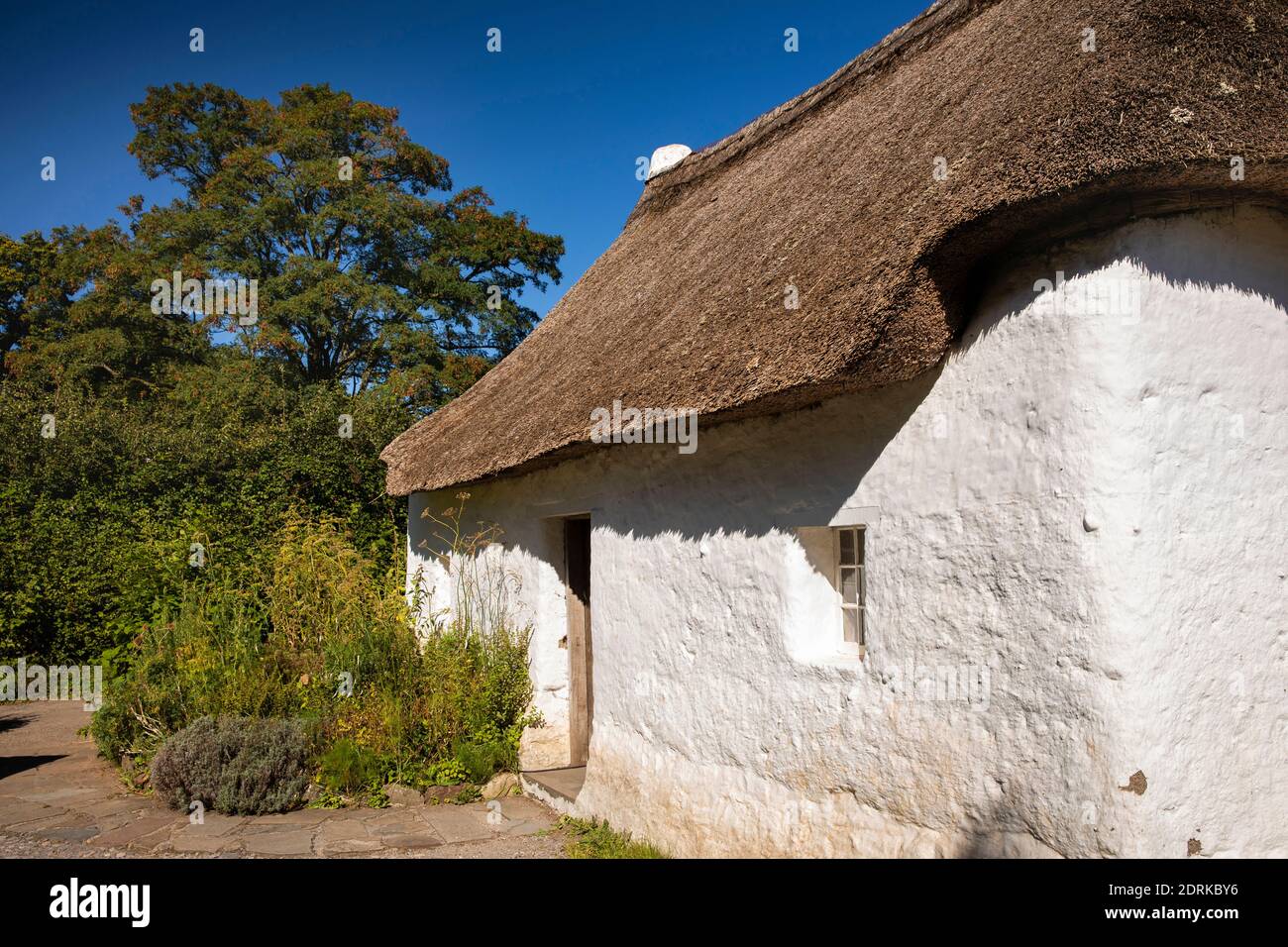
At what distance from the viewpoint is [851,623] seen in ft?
14.1

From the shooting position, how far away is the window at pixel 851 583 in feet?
13.9

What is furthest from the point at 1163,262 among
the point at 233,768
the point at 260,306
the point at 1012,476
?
the point at 260,306

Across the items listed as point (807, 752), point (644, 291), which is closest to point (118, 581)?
point (644, 291)

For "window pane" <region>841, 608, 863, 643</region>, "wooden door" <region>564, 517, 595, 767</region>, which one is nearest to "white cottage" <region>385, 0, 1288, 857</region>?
"window pane" <region>841, 608, 863, 643</region>

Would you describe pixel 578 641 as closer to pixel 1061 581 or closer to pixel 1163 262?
pixel 1061 581

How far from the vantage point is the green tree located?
646 inches

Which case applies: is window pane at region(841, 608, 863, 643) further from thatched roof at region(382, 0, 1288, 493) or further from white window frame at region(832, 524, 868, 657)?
thatched roof at region(382, 0, 1288, 493)

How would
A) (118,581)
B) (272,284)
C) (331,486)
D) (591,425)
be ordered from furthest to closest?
(272,284)
(331,486)
(118,581)
(591,425)

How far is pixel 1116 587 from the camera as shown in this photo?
10.00 ft

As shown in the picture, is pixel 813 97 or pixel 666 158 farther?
pixel 666 158

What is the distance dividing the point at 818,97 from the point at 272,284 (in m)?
12.1

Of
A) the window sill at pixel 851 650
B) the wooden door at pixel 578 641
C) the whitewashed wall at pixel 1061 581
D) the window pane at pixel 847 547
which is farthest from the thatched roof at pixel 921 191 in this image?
the window sill at pixel 851 650

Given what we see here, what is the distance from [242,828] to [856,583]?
4062 millimetres
